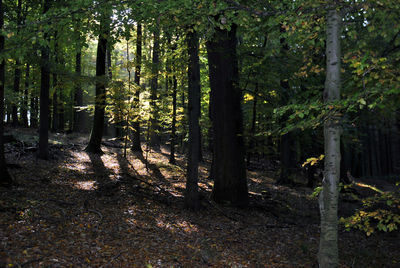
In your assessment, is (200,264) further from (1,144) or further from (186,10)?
(1,144)

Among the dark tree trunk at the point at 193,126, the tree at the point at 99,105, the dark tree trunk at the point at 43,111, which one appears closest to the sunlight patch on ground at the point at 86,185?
the dark tree trunk at the point at 43,111

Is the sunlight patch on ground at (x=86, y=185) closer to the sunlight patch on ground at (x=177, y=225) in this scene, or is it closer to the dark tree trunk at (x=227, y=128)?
the sunlight patch on ground at (x=177, y=225)

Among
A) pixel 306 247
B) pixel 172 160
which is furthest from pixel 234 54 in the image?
pixel 172 160

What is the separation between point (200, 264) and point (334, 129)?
382 cm

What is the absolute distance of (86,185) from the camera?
10148 mm

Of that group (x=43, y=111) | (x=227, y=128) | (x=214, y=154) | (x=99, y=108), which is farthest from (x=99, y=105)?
(x=227, y=128)

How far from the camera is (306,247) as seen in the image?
750cm

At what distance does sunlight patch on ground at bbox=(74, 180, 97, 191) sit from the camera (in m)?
9.76

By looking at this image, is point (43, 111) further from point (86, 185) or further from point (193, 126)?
point (193, 126)

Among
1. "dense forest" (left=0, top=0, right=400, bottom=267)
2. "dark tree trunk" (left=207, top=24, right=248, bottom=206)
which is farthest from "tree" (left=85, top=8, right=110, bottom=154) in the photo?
"dark tree trunk" (left=207, top=24, right=248, bottom=206)

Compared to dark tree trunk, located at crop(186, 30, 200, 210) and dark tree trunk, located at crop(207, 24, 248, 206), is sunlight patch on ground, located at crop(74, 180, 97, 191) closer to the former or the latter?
dark tree trunk, located at crop(186, 30, 200, 210)

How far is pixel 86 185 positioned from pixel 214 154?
4.57 metres

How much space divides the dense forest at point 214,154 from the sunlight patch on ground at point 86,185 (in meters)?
0.03

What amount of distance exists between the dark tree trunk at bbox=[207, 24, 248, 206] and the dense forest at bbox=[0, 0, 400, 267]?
4cm
